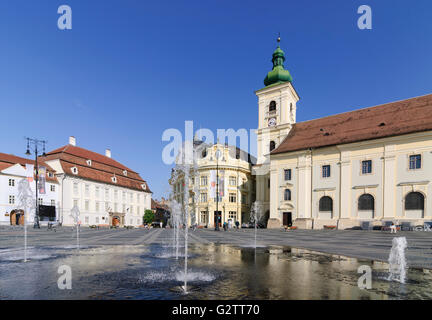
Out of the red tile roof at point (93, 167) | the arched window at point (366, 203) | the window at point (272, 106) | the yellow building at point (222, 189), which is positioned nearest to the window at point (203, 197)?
the yellow building at point (222, 189)

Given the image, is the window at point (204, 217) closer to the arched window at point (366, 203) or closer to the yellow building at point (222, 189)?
the yellow building at point (222, 189)

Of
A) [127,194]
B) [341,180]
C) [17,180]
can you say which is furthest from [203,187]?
[17,180]

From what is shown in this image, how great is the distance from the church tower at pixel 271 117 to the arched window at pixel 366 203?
17.0 metres

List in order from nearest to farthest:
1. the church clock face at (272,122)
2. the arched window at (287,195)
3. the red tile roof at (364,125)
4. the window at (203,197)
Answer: the red tile roof at (364,125), the arched window at (287,195), the church clock face at (272,122), the window at (203,197)

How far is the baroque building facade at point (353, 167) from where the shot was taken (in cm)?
3269

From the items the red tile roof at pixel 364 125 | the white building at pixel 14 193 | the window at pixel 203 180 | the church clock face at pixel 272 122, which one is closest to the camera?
the red tile roof at pixel 364 125

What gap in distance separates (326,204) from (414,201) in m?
10.4

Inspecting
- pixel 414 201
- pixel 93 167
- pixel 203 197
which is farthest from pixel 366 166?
pixel 93 167

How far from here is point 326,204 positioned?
39344 mm

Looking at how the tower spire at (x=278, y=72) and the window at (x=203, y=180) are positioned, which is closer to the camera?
the tower spire at (x=278, y=72)

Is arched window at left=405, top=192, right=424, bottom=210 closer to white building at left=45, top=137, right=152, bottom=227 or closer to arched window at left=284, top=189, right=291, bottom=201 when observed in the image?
arched window at left=284, top=189, right=291, bottom=201

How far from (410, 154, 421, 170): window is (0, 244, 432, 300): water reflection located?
2954cm

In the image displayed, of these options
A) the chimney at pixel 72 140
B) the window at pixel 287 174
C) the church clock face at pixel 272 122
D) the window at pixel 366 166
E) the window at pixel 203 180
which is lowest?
the window at pixel 203 180

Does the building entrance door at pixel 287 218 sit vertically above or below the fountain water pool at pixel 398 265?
below
